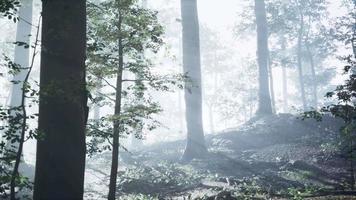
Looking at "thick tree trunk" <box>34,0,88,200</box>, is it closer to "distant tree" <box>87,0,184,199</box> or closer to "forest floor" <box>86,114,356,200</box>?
"distant tree" <box>87,0,184,199</box>

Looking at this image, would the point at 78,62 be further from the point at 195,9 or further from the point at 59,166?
the point at 195,9

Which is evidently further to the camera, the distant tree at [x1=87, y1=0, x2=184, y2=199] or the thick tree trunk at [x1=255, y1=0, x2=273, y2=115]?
the thick tree trunk at [x1=255, y1=0, x2=273, y2=115]

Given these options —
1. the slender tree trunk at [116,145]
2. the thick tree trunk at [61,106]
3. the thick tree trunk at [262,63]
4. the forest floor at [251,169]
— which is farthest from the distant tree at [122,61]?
the thick tree trunk at [262,63]

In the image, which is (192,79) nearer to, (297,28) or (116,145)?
(116,145)

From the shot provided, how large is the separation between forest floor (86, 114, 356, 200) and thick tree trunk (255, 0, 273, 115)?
1188 mm

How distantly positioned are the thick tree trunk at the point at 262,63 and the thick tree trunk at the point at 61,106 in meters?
23.1

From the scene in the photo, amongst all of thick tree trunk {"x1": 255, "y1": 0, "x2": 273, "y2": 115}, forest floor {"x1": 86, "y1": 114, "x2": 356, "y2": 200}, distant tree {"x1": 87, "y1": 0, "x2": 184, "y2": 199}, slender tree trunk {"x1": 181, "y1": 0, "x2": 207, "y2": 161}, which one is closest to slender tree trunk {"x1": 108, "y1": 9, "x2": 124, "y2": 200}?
distant tree {"x1": 87, "y1": 0, "x2": 184, "y2": 199}

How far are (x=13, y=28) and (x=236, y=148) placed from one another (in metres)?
34.4

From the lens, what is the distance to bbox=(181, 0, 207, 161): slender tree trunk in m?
21.0

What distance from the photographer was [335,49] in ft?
141

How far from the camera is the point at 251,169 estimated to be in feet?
55.6

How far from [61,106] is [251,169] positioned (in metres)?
12.4

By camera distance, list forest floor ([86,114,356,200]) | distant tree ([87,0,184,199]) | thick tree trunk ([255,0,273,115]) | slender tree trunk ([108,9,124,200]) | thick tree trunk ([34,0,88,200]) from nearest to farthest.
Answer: thick tree trunk ([34,0,88,200]) → slender tree trunk ([108,9,124,200]) → distant tree ([87,0,184,199]) → forest floor ([86,114,356,200]) → thick tree trunk ([255,0,273,115])

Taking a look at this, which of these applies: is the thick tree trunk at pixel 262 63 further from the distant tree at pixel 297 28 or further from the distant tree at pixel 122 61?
the distant tree at pixel 122 61
